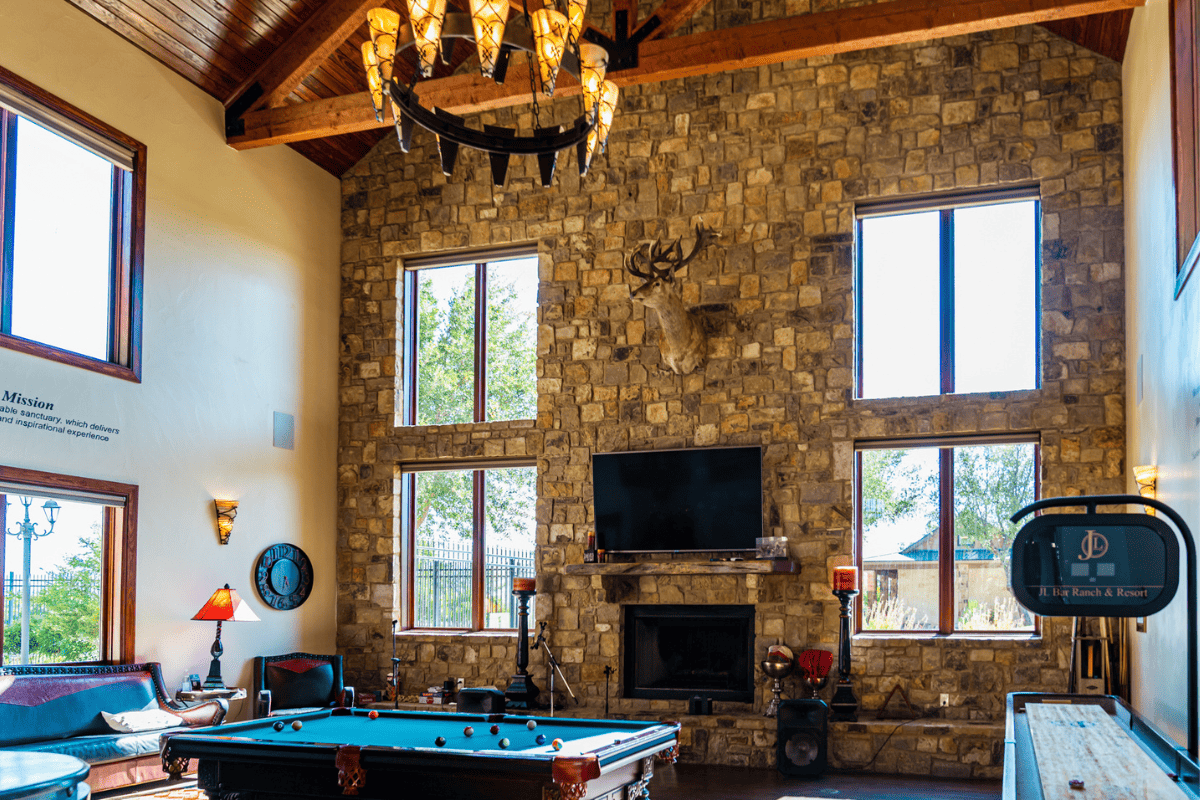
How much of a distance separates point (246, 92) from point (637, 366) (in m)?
4.39

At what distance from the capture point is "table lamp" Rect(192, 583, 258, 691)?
28.9ft

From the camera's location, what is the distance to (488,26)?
4.80 metres

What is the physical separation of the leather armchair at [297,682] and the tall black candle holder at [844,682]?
4.19m

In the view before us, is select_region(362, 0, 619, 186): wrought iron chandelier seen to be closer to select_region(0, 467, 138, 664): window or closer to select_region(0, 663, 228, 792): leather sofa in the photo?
select_region(0, 467, 138, 664): window

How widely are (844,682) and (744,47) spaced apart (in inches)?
205

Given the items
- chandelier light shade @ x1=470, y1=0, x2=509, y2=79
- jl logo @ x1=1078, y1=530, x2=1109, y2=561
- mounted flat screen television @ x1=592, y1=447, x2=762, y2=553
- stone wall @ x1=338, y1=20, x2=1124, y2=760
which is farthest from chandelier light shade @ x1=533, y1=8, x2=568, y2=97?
mounted flat screen television @ x1=592, y1=447, x2=762, y2=553

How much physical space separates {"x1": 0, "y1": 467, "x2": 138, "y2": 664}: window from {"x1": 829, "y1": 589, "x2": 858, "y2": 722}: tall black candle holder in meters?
5.67

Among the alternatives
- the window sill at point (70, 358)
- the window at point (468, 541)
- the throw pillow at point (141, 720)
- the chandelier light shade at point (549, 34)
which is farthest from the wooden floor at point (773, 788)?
the chandelier light shade at point (549, 34)

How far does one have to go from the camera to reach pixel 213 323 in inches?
382

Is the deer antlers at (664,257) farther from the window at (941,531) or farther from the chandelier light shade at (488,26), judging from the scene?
the chandelier light shade at (488,26)

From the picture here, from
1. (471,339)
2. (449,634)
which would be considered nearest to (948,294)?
(471,339)

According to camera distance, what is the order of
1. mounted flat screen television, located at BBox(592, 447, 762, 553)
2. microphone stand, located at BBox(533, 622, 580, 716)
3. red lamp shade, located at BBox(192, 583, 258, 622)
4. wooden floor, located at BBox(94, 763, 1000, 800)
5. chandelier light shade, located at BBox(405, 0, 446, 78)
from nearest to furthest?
chandelier light shade, located at BBox(405, 0, 446, 78) < wooden floor, located at BBox(94, 763, 1000, 800) < red lamp shade, located at BBox(192, 583, 258, 622) < mounted flat screen television, located at BBox(592, 447, 762, 553) < microphone stand, located at BBox(533, 622, 580, 716)

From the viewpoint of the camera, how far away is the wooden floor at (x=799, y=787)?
762 centimetres

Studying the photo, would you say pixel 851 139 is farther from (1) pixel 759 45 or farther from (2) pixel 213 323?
(2) pixel 213 323
